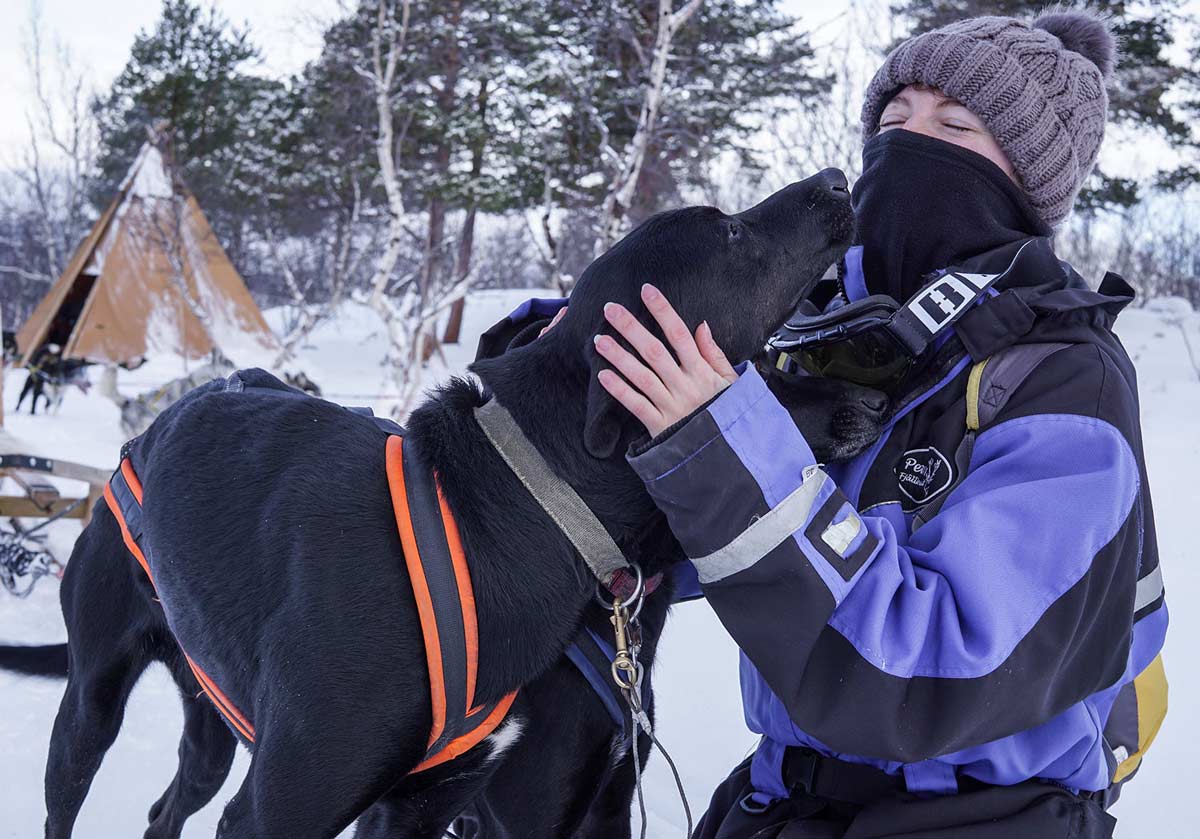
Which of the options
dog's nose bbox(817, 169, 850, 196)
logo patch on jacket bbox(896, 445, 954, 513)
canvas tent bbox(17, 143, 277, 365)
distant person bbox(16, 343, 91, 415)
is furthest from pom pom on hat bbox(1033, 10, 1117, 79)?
canvas tent bbox(17, 143, 277, 365)

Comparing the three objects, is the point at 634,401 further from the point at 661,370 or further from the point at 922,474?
the point at 922,474

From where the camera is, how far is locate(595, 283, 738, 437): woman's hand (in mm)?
1446

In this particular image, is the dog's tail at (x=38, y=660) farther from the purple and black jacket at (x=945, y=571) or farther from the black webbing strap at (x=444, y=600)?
the purple and black jacket at (x=945, y=571)

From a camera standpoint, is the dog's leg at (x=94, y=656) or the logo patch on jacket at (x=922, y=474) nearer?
the logo patch on jacket at (x=922, y=474)

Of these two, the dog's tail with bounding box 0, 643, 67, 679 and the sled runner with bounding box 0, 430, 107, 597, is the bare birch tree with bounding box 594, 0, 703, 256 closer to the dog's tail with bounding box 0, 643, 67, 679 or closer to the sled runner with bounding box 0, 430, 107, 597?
the sled runner with bounding box 0, 430, 107, 597

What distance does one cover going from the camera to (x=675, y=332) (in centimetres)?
149

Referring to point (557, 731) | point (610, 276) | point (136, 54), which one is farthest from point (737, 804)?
point (136, 54)

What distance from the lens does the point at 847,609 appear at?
139 cm

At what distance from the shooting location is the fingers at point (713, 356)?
4.88ft

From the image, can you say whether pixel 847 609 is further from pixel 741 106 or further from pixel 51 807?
pixel 741 106

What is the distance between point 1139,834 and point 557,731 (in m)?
2.14

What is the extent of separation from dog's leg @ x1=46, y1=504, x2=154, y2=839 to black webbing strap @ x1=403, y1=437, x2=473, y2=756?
103 centimetres

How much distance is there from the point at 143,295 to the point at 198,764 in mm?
14549

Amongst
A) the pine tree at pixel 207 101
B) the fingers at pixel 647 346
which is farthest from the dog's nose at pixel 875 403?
the pine tree at pixel 207 101
